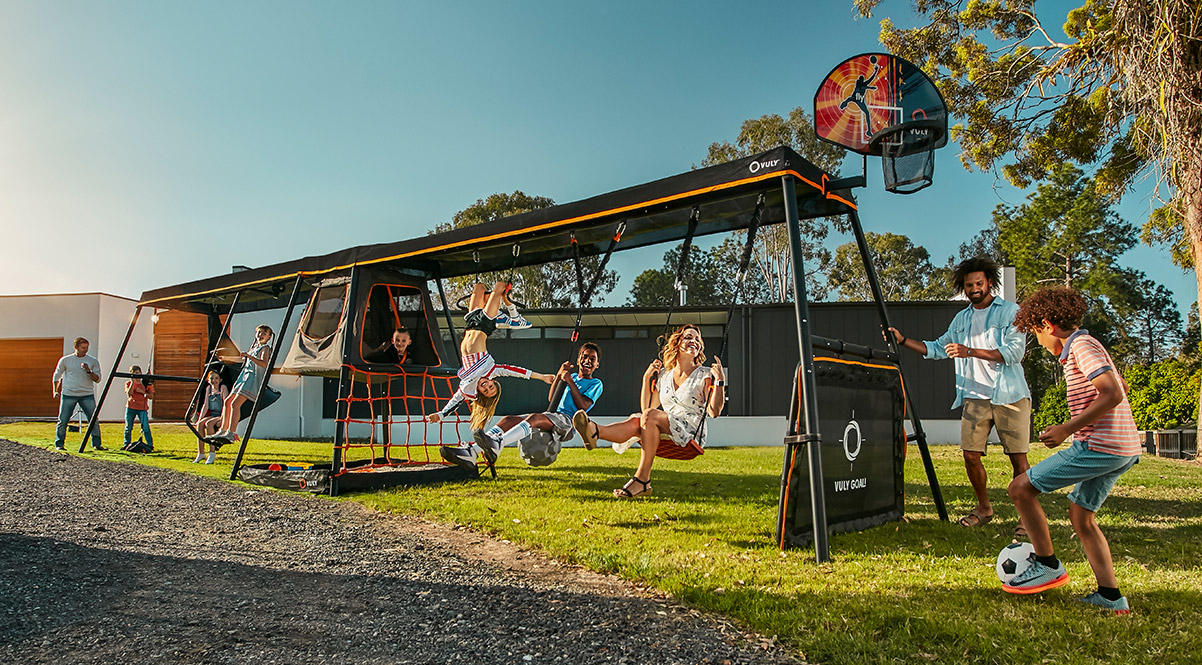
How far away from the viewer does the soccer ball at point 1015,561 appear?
3396 mm

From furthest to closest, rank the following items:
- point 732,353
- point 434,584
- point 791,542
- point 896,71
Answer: point 732,353
point 896,71
point 791,542
point 434,584

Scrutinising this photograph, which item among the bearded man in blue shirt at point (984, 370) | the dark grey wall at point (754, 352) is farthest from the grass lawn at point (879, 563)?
the dark grey wall at point (754, 352)

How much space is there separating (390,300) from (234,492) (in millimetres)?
2450

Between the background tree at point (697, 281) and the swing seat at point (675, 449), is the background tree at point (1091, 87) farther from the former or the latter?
the background tree at point (697, 281)

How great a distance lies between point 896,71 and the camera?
522 centimetres

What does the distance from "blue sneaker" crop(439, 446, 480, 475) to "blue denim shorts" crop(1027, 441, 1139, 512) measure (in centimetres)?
486

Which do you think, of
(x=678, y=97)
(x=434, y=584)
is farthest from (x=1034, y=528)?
(x=678, y=97)

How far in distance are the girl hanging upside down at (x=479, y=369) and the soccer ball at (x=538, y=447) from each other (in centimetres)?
66

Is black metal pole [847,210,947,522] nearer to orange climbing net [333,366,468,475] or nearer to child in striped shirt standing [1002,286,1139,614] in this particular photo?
child in striped shirt standing [1002,286,1139,614]

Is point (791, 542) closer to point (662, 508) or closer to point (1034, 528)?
point (1034, 528)

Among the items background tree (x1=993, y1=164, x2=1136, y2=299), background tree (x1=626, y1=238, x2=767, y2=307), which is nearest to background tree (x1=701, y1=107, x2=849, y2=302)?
background tree (x1=626, y1=238, x2=767, y2=307)

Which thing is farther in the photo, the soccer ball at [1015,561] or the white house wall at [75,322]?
the white house wall at [75,322]

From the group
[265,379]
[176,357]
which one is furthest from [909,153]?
[176,357]

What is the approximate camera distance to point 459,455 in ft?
22.8
